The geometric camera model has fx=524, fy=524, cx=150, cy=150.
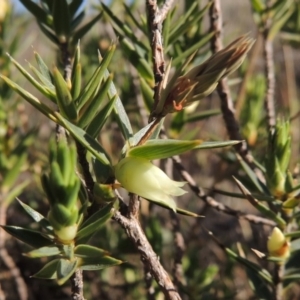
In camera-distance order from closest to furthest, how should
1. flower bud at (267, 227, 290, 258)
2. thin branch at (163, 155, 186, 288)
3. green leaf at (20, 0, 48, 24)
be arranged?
flower bud at (267, 227, 290, 258)
green leaf at (20, 0, 48, 24)
thin branch at (163, 155, 186, 288)

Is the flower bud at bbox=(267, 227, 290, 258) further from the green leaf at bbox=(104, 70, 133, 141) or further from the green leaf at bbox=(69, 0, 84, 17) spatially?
the green leaf at bbox=(69, 0, 84, 17)

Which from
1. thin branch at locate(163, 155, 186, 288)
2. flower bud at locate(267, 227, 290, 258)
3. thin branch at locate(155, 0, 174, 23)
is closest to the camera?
thin branch at locate(155, 0, 174, 23)

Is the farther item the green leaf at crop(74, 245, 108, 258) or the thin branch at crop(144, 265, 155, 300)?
the thin branch at crop(144, 265, 155, 300)

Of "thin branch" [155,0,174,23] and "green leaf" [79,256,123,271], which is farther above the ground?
"thin branch" [155,0,174,23]

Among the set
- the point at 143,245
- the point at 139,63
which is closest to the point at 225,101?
the point at 139,63

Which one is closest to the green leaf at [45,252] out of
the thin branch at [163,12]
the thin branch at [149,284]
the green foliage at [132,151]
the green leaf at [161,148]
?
the green foliage at [132,151]

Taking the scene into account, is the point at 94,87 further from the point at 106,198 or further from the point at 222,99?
the point at 222,99

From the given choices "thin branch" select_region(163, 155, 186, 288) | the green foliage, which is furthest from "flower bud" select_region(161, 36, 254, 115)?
"thin branch" select_region(163, 155, 186, 288)

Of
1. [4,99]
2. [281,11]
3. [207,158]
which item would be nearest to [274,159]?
[281,11]
